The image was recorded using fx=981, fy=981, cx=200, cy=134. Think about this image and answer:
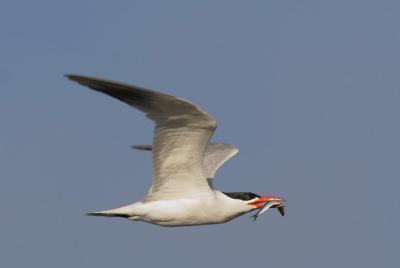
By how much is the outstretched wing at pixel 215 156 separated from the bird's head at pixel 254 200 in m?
1.62

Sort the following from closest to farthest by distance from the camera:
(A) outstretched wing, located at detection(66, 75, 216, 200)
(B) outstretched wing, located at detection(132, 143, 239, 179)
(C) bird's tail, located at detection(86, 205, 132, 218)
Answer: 1. (A) outstretched wing, located at detection(66, 75, 216, 200)
2. (C) bird's tail, located at detection(86, 205, 132, 218)
3. (B) outstretched wing, located at detection(132, 143, 239, 179)

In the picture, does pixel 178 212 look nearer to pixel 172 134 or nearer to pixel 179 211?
pixel 179 211

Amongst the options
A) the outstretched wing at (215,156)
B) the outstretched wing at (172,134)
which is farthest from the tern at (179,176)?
the outstretched wing at (215,156)

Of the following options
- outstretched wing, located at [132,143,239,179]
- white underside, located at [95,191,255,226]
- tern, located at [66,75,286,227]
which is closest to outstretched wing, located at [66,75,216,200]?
tern, located at [66,75,286,227]

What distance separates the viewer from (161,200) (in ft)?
50.1

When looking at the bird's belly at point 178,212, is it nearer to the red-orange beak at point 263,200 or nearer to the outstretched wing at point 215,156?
the red-orange beak at point 263,200

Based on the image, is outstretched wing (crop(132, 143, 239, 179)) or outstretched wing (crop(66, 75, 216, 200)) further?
outstretched wing (crop(132, 143, 239, 179))

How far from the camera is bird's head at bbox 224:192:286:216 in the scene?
622 inches

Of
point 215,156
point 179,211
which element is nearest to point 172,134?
point 179,211

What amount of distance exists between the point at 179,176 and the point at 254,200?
1484 millimetres

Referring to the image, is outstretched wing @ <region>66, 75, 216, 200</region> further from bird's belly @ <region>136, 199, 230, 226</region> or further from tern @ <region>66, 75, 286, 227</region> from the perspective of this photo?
bird's belly @ <region>136, 199, 230, 226</region>

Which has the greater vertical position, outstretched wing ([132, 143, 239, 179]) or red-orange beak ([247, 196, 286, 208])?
outstretched wing ([132, 143, 239, 179])

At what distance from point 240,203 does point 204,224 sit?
0.71 metres

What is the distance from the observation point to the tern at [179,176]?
45.0ft
